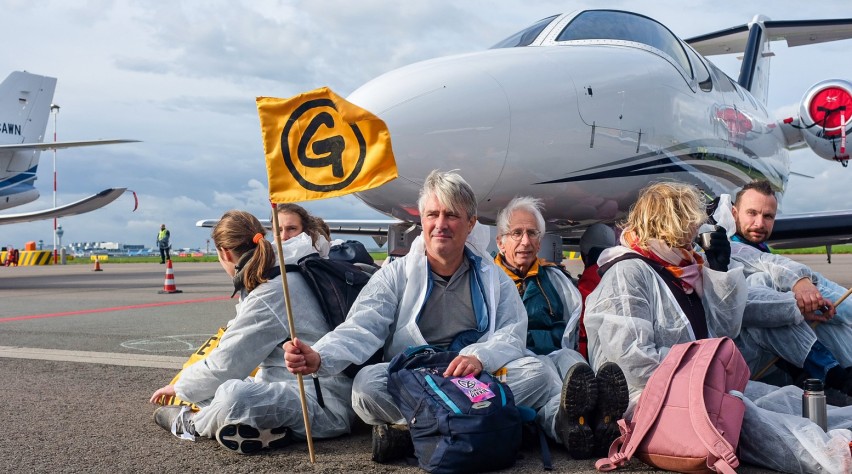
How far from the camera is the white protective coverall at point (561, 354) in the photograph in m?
3.30

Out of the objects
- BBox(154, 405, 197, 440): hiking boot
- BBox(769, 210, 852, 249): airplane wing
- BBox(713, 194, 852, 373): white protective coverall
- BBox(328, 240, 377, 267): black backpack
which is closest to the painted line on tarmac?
BBox(328, 240, 377, 267): black backpack

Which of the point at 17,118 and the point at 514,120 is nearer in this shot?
the point at 514,120

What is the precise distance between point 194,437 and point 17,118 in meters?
20.9

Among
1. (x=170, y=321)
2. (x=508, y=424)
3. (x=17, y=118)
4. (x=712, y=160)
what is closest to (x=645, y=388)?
(x=508, y=424)

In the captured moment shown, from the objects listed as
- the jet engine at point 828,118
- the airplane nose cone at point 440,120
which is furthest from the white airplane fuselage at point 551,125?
the jet engine at point 828,118

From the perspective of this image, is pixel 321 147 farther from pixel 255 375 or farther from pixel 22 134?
pixel 22 134

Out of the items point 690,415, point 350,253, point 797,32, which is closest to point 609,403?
point 690,415

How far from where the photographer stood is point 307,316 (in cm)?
359

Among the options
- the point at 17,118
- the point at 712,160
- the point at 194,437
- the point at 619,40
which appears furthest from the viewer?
the point at 17,118

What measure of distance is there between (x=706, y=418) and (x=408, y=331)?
1292 millimetres

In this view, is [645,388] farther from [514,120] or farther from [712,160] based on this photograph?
[712,160]

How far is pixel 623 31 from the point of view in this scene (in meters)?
7.55

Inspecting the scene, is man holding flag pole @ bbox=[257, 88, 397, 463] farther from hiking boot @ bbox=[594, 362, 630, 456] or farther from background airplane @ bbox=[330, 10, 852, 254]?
background airplane @ bbox=[330, 10, 852, 254]

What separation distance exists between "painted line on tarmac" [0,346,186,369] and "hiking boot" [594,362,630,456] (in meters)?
3.39
